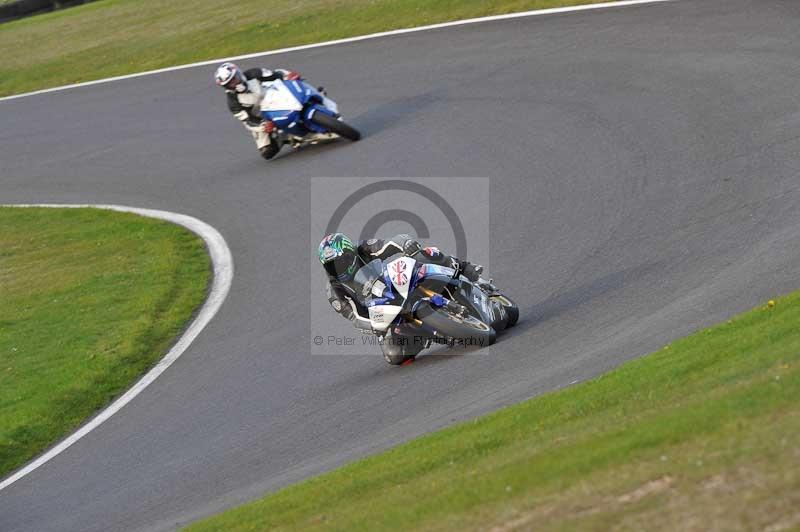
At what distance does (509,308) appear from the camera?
1135cm

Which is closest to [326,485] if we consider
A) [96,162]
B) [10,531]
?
[10,531]

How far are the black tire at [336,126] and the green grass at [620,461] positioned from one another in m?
11.3

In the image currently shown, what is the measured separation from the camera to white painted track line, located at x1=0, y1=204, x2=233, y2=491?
39.3 ft

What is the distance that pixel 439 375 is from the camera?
10.8 m

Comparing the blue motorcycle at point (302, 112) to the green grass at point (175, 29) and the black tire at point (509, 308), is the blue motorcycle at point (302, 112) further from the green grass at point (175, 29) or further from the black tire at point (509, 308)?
the black tire at point (509, 308)

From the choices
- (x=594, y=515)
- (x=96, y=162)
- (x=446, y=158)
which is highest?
(x=594, y=515)

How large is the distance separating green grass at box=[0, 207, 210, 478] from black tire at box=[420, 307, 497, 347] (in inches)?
171

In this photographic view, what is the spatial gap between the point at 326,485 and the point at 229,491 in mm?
1621

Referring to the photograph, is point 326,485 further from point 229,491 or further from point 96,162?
point 96,162

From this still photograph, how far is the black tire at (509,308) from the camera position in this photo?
11.3m

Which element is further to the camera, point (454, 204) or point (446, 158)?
point (446, 158)

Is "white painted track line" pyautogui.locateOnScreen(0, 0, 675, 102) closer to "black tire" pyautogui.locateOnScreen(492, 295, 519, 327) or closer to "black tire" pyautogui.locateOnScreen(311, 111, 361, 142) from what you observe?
"black tire" pyautogui.locateOnScreen(311, 111, 361, 142)

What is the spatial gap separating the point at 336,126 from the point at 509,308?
890 centimetres

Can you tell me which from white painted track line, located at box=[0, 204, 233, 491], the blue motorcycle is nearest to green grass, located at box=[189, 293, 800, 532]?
white painted track line, located at box=[0, 204, 233, 491]
